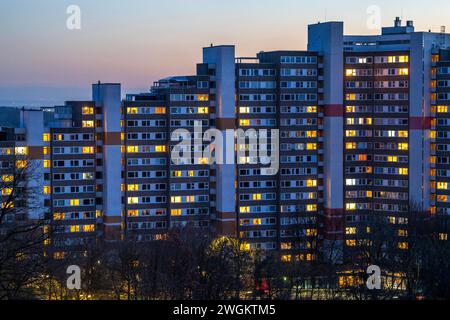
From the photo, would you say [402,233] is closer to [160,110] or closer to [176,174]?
[176,174]

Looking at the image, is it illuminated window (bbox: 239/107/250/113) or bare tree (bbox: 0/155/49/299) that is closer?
bare tree (bbox: 0/155/49/299)

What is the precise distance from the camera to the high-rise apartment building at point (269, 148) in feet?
179

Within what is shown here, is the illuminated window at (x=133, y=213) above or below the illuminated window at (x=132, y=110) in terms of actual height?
below

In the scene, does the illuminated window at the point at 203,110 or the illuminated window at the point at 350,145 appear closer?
the illuminated window at the point at 203,110

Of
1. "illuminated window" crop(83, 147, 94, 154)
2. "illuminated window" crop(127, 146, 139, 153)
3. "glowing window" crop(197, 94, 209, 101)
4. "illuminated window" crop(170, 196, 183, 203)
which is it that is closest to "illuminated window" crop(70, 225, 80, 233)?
"illuminated window" crop(83, 147, 94, 154)

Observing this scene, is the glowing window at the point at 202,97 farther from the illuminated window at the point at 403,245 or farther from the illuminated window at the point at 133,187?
the illuminated window at the point at 403,245

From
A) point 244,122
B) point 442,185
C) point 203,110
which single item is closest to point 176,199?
point 203,110

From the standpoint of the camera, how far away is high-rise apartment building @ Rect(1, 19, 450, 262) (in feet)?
179

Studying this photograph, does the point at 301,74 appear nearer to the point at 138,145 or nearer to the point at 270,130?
the point at 270,130

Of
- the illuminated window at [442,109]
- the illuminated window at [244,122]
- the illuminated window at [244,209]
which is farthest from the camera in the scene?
the illuminated window at [442,109]

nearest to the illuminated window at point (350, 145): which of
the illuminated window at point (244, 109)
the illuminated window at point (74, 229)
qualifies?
the illuminated window at point (244, 109)

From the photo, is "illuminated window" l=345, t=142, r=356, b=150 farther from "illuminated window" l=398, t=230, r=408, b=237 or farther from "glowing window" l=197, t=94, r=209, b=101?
"glowing window" l=197, t=94, r=209, b=101

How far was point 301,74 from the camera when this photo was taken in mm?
57719
